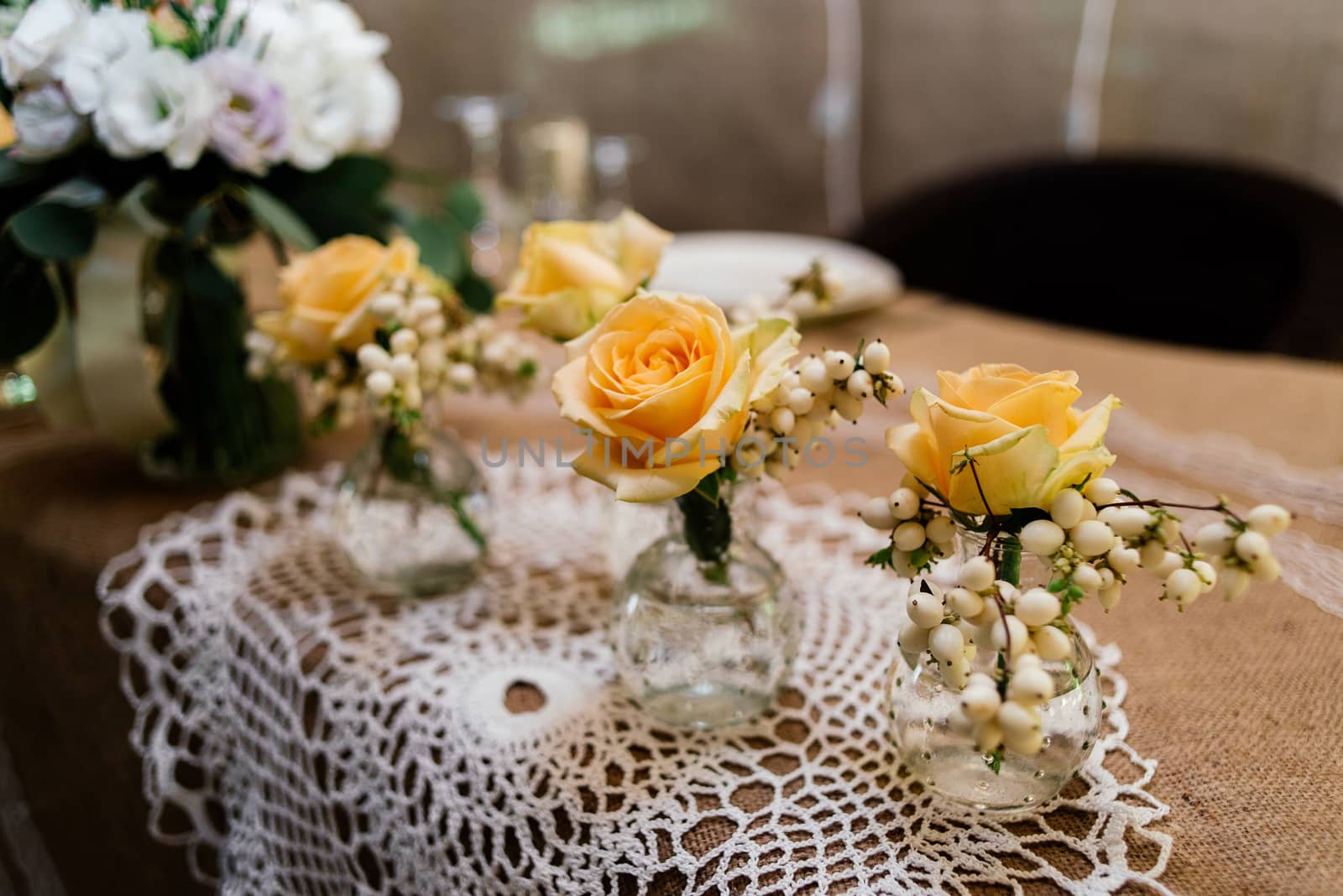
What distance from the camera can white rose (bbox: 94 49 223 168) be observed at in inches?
23.7

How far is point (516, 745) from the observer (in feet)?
1.71

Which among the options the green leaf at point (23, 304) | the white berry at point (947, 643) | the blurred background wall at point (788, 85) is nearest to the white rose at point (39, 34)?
the green leaf at point (23, 304)

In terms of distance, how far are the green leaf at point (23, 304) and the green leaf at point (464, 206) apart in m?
0.30

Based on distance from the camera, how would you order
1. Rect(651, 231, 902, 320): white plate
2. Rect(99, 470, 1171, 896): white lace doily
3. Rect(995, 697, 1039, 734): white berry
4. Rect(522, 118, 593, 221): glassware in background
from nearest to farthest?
Rect(995, 697, 1039, 734): white berry → Rect(99, 470, 1171, 896): white lace doily → Rect(651, 231, 902, 320): white plate → Rect(522, 118, 593, 221): glassware in background

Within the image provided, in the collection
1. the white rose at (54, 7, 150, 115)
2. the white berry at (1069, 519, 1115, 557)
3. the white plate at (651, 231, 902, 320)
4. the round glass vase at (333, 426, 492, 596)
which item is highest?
the white rose at (54, 7, 150, 115)

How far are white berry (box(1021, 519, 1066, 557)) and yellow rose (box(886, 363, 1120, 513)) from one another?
1 centimetres

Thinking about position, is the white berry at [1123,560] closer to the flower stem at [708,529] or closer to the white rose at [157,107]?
the flower stem at [708,529]

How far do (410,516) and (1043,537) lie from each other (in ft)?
1.37

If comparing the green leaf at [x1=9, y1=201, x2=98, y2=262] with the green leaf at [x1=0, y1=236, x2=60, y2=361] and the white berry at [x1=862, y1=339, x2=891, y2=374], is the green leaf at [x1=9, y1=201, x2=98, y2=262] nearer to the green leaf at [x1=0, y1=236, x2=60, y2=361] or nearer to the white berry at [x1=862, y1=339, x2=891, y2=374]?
the green leaf at [x1=0, y1=236, x2=60, y2=361]

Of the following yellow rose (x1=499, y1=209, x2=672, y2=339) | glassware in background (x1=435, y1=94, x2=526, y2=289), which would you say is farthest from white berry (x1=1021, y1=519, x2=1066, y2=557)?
glassware in background (x1=435, y1=94, x2=526, y2=289)

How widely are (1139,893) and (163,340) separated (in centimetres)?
74

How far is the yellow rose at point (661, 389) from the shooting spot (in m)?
0.43

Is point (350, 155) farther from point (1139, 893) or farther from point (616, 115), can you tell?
point (616, 115)

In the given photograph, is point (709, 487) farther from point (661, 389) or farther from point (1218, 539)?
point (1218, 539)
